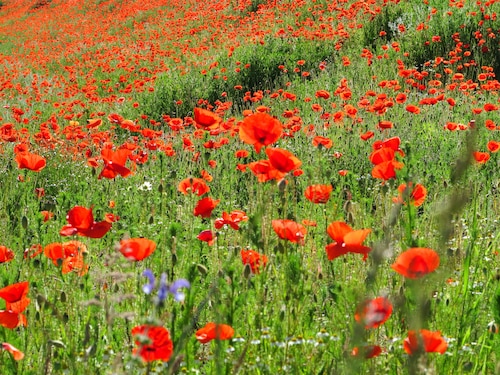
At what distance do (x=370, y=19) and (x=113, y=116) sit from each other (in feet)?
24.2

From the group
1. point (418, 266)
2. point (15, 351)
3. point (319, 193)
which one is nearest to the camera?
point (418, 266)

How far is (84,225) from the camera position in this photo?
171cm

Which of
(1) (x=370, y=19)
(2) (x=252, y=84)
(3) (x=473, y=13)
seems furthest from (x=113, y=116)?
(1) (x=370, y=19)

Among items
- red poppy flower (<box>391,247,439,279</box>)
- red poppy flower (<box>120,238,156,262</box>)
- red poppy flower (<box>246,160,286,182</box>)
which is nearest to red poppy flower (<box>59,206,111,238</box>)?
red poppy flower (<box>120,238,156,262</box>)

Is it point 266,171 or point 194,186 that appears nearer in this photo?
point 266,171

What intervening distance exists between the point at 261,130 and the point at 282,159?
194mm

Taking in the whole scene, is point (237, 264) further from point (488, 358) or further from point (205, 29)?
point (205, 29)

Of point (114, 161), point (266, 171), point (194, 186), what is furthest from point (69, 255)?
point (266, 171)

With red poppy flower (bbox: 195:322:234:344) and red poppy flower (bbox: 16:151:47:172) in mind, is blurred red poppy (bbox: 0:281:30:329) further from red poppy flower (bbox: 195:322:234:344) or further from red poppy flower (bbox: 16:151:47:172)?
red poppy flower (bbox: 16:151:47:172)

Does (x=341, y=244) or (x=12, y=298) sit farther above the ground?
(x=12, y=298)

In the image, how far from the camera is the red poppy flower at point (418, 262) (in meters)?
1.02

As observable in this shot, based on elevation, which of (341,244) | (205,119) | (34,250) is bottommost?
(34,250)

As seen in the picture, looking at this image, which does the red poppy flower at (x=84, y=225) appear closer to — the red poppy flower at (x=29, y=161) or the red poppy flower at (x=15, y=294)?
the red poppy flower at (x=15, y=294)

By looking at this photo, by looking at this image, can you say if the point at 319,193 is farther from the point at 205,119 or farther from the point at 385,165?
the point at 205,119
